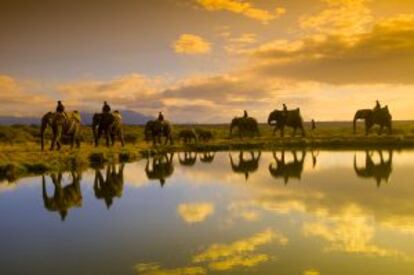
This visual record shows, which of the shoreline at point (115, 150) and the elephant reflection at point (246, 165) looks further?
the elephant reflection at point (246, 165)

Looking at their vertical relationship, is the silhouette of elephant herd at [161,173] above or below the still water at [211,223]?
above

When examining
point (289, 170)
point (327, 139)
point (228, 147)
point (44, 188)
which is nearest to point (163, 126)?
point (228, 147)

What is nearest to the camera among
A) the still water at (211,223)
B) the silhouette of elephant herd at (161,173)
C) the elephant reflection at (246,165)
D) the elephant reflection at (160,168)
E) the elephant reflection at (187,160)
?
the still water at (211,223)

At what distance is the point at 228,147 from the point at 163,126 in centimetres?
660

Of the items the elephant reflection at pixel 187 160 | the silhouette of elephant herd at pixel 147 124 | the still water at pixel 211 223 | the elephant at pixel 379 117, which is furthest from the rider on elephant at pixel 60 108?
the elephant at pixel 379 117

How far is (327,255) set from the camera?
11.1 metres

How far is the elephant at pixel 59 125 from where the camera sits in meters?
34.3

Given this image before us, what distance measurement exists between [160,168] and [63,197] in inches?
448

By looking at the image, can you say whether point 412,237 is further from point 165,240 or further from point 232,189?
point 232,189

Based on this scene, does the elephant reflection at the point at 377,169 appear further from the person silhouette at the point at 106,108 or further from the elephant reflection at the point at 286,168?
the person silhouette at the point at 106,108

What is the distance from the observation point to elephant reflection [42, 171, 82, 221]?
1794 cm

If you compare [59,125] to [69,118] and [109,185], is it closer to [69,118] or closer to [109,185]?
[69,118]

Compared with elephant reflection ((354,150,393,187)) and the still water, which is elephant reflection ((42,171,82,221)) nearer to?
the still water

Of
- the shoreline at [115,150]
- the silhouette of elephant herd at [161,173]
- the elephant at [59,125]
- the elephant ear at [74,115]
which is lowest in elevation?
the silhouette of elephant herd at [161,173]
